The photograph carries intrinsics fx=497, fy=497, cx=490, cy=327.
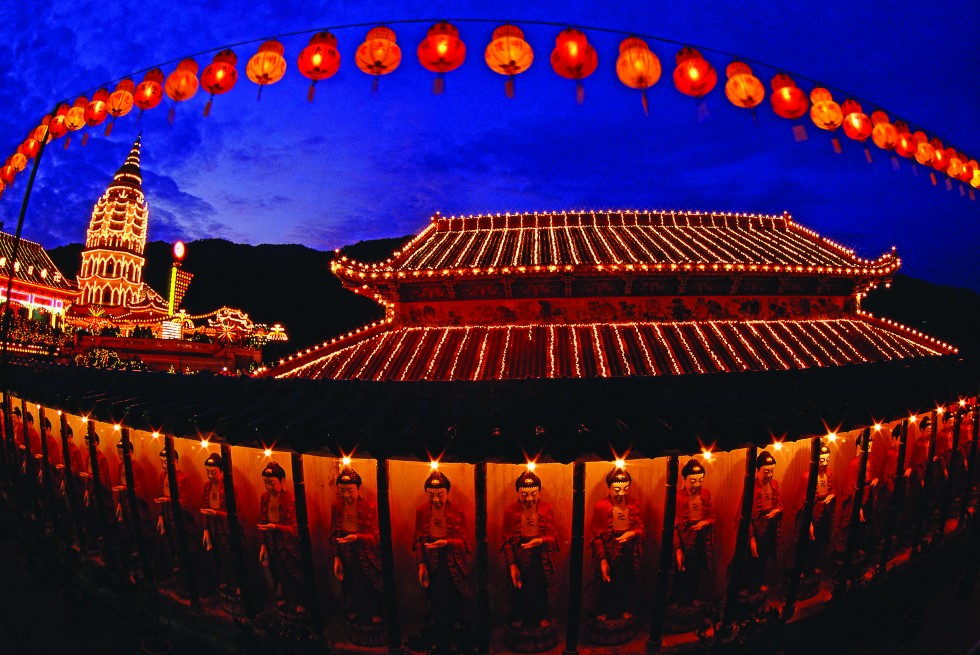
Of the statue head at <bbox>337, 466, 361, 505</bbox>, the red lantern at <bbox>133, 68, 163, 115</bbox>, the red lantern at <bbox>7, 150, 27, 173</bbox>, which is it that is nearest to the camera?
the statue head at <bbox>337, 466, 361, 505</bbox>

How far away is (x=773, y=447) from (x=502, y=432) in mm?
3749

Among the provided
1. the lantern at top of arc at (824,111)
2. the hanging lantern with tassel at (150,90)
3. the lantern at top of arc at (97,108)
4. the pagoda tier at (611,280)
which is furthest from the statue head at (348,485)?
the lantern at top of arc at (824,111)

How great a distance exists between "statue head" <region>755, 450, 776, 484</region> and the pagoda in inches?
168

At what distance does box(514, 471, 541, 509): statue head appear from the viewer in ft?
16.4

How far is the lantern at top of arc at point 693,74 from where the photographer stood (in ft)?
23.3

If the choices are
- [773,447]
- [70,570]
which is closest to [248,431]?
[70,570]

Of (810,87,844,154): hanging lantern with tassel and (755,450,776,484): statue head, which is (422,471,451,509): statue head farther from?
(810,87,844,154): hanging lantern with tassel

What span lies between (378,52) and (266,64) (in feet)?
5.47

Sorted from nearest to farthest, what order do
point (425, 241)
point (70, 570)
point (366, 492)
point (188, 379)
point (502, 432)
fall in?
1. point (502, 432)
2. point (366, 492)
3. point (188, 379)
4. point (70, 570)
5. point (425, 241)

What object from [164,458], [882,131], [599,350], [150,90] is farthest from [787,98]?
[164,458]

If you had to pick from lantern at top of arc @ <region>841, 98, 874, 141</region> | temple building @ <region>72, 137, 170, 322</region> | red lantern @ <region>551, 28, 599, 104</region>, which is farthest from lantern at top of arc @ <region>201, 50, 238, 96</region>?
temple building @ <region>72, 137, 170, 322</region>

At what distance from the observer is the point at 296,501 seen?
532 cm

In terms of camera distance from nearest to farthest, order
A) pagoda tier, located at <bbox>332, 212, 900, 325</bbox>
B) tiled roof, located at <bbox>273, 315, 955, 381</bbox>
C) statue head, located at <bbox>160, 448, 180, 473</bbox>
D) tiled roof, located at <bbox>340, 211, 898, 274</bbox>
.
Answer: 1. statue head, located at <bbox>160, 448, 180, 473</bbox>
2. tiled roof, located at <bbox>273, 315, 955, 381</bbox>
3. pagoda tier, located at <bbox>332, 212, 900, 325</bbox>
4. tiled roof, located at <bbox>340, 211, 898, 274</bbox>

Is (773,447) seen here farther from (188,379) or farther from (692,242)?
(692,242)
